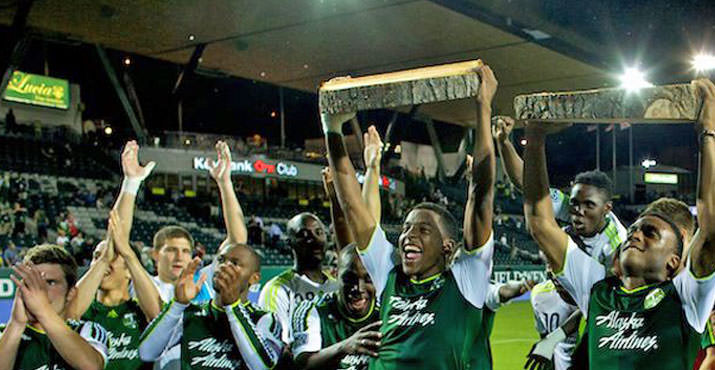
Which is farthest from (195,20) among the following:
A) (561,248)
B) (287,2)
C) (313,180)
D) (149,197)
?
(561,248)

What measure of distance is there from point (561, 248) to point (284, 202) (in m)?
29.3

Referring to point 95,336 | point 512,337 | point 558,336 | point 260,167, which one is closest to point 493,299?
point 558,336

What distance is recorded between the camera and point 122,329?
15.2 feet

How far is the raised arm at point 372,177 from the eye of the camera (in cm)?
444

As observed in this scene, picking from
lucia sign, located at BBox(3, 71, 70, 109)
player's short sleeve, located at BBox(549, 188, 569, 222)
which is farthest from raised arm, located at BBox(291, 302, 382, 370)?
lucia sign, located at BBox(3, 71, 70, 109)

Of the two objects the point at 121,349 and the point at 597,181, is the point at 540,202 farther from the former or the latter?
the point at 121,349

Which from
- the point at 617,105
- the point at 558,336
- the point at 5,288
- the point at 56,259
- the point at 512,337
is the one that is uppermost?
the point at 617,105

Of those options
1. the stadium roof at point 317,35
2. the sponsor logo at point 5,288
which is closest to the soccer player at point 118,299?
the sponsor logo at point 5,288

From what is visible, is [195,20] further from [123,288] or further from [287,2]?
[123,288]

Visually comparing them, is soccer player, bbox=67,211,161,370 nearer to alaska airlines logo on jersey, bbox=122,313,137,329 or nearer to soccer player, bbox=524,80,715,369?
alaska airlines logo on jersey, bbox=122,313,137,329

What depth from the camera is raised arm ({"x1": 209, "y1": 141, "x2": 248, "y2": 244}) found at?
5301 mm

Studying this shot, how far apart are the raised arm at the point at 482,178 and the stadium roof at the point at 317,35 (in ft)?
52.5

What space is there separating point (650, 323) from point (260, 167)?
29137 mm

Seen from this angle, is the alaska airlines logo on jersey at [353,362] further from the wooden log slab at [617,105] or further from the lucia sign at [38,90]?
the lucia sign at [38,90]
